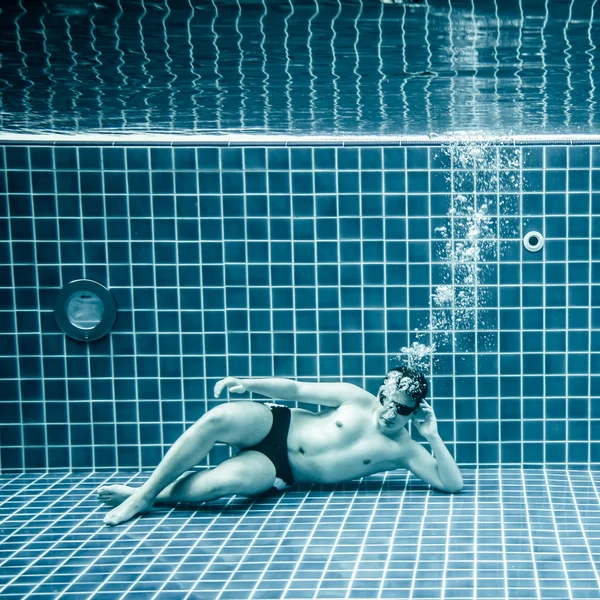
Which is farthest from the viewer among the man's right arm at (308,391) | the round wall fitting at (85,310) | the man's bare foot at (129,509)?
the round wall fitting at (85,310)

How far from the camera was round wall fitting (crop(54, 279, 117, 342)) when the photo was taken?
4.11 meters

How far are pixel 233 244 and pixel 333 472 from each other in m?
1.37

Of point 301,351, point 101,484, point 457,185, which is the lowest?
point 101,484

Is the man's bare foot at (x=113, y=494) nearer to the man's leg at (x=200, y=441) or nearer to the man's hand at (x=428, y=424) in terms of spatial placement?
the man's leg at (x=200, y=441)

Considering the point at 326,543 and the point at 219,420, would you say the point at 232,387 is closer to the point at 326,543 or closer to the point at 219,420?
the point at 219,420

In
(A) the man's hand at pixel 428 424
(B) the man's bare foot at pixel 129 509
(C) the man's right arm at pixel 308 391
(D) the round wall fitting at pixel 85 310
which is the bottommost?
(B) the man's bare foot at pixel 129 509

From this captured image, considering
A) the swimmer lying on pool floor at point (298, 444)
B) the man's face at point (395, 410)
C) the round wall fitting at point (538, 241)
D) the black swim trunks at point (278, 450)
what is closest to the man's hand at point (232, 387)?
the swimmer lying on pool floor at point (298, 444)

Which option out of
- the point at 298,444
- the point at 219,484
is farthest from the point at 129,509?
the point at 298,444

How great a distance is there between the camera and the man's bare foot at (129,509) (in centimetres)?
338

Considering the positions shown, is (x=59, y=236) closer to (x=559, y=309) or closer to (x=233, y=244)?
(x=233, y=244)

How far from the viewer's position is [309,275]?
409 centimetres

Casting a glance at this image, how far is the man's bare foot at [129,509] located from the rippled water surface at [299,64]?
1.83 metres

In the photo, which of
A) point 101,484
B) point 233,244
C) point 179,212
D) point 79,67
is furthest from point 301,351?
point 79,67

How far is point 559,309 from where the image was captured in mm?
4031
